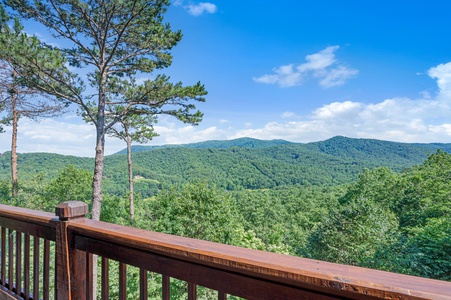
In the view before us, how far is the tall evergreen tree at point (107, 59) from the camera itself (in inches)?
253

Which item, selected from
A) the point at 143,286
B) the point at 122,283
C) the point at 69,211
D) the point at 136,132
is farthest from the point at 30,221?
the point at 136,132

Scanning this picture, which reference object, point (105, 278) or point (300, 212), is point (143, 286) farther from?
point (300, 212)

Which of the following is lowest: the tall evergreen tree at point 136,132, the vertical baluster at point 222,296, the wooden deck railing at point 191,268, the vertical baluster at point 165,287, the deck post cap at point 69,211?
the vertical baluster at point 165,287

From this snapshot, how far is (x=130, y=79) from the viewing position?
26.2 feet

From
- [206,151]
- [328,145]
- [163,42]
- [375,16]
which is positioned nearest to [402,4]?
[375,16]

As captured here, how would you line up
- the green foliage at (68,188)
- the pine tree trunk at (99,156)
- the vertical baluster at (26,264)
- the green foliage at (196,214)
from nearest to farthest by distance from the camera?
the vertical baluster at (26,264), the pine tree trunk at (99,156), the green foliage at (196,214), the green foliage at (68,188)

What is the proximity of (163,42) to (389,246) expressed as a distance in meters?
10.6

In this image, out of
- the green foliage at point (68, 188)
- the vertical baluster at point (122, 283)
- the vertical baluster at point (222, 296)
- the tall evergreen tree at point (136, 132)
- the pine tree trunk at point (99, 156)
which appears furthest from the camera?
the green foliage at point (68, 188)

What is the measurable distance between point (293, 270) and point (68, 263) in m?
0.90

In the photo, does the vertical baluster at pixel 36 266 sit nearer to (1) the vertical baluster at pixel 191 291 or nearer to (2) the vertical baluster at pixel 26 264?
(2) the vertical baluster at pixel 26 264

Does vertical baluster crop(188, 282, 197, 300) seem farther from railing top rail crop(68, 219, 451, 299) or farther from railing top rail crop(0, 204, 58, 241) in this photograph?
railing top rail crop(0, 204, 58, 241)

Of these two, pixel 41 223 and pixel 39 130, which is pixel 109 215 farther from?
pixel 41 223

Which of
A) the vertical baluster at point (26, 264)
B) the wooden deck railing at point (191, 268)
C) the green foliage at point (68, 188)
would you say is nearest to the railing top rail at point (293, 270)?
the wooden deck railing at point (191, 268)

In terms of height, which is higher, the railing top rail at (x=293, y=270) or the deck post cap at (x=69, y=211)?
the deck post cap at (x=69, y=211)
